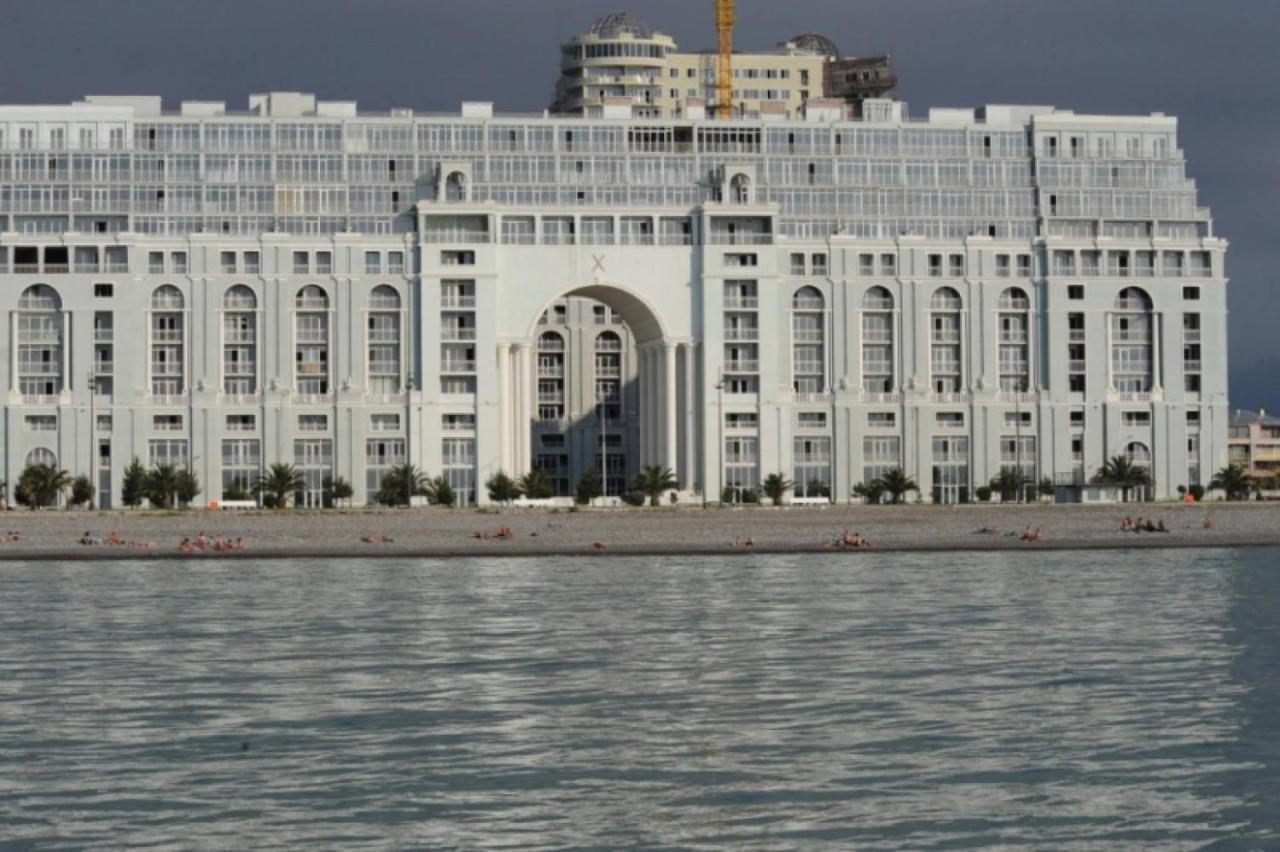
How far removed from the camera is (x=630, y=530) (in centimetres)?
13250

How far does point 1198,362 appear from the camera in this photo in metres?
175

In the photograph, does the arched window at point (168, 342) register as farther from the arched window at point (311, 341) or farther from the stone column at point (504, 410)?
the stone column at point (504, 410)

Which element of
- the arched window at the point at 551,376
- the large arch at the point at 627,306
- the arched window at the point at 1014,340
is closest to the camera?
the large arch at the point at 627,306

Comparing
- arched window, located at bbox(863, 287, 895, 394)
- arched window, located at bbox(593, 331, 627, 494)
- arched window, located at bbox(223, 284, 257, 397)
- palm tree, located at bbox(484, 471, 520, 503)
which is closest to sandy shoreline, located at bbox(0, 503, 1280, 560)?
palm tree, located at bbox(484, 471, 520, 503)

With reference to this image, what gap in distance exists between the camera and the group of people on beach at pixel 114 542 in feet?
401

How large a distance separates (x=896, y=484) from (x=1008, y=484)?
7.87 meters

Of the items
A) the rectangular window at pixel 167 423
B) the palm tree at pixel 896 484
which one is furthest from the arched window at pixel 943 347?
the rectangular window at pixel 167 423

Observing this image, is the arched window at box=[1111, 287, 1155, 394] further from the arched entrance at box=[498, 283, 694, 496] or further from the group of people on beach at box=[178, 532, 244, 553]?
the group of people on beach at box=[178, 532, 244, 553]

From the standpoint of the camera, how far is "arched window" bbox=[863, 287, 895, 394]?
172 m

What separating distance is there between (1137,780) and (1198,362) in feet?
446

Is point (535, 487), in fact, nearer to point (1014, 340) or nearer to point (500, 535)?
point (500, 535)

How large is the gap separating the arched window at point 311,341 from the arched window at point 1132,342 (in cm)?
5648

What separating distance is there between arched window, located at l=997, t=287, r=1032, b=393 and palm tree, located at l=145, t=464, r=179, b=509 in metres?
59.3

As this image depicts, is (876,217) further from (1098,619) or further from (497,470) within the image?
(1098,619)
